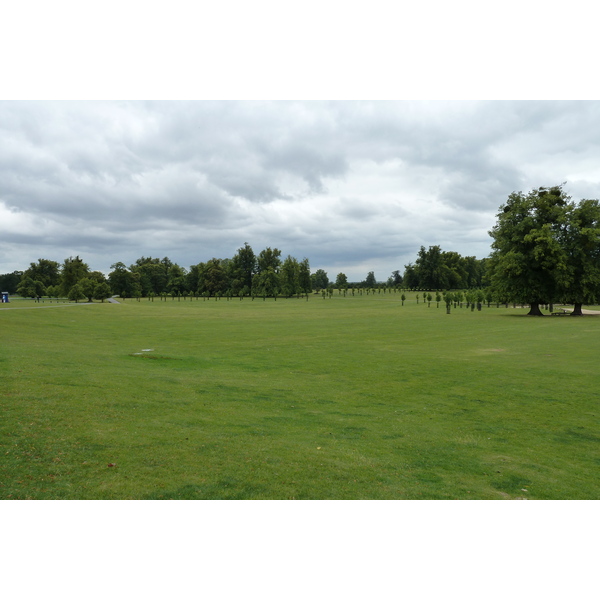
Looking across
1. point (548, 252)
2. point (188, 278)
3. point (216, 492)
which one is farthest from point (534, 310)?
point (188, 278)

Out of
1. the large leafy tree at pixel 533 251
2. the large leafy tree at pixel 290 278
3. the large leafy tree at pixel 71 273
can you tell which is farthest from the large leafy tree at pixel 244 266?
the large leafy tree at pixel 533 251

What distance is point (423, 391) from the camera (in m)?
15.1

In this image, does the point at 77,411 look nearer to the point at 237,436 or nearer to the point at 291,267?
the point at 237,436

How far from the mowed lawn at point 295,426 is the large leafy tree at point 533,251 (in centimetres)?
3344

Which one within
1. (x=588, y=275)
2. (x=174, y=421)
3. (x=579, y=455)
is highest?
(x=588, y=275)

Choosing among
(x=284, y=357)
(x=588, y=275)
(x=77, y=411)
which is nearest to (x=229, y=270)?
(x=588, y=275)

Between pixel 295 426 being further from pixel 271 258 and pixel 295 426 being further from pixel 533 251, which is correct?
pixel 271 258

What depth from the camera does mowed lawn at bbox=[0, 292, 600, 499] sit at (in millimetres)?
6836

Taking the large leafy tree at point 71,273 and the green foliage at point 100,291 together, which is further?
the large leafy tree at point 71,273

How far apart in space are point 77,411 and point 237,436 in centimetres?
387

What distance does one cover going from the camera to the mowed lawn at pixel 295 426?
6.84 metres

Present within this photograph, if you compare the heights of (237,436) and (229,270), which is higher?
(229,270)

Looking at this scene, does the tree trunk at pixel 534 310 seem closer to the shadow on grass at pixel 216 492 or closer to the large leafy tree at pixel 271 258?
the shadow on grass at pixel 216 492

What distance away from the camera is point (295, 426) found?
413 inches
